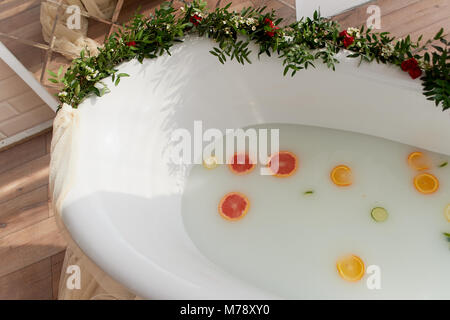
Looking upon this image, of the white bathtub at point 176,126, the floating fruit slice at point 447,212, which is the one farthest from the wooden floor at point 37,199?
the floating fruit slice at point 447,212

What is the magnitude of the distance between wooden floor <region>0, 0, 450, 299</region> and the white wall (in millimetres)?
42

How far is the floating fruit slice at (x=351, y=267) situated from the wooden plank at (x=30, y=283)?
135 centimetres

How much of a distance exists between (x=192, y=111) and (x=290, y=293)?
89 centimetres

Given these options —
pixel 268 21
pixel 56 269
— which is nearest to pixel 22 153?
pixel 56 269

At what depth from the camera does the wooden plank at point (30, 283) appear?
1882 mm

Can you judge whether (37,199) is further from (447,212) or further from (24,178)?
(447,212)

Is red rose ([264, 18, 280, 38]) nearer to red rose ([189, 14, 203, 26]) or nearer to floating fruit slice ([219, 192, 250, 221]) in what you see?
red rose ([189, 14, 203, 26])

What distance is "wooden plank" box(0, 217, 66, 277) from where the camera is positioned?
1.96 meters

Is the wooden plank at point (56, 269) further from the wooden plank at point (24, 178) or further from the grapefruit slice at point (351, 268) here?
the grapefruit slice at point (351, 268)

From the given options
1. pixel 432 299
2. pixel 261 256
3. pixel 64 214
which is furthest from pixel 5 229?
pixel 432 299

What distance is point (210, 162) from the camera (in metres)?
1.90

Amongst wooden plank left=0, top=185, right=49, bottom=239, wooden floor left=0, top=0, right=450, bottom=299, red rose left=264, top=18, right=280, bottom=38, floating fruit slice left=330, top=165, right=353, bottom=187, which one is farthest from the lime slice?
wooden plank left=0, top=185, right=49, bottom=239

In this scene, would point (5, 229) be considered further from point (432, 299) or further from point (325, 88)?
point (432, 299)

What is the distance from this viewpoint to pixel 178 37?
1.61m
